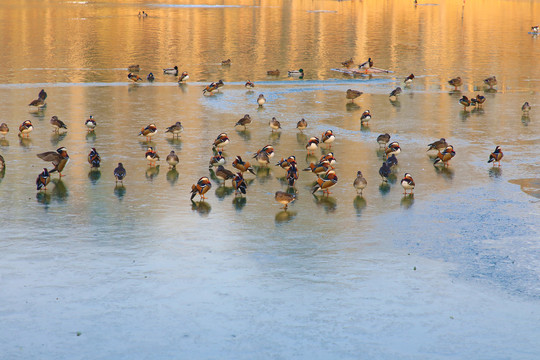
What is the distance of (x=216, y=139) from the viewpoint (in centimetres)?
2430

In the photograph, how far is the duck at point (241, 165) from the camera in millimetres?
20875

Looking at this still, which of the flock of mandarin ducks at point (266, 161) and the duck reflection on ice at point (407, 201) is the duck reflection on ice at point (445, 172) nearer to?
the flock of mandarin ducks at point (266, 161)

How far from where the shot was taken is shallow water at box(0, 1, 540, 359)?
1148 centimetres

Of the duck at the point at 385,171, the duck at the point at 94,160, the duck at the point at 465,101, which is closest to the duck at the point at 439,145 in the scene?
the duck at the point at 385,171

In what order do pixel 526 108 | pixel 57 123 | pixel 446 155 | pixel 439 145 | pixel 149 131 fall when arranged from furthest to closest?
pixel 526 108 < pixel 57 123 < pixel 149 131 < pixel 439 145 < pixel 446 155

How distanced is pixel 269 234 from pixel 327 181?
3.64 m

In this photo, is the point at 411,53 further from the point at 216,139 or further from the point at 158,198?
the point at 158,198

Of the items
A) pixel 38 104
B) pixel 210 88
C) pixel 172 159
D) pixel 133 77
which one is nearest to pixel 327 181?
pixel 172 159

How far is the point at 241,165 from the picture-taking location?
68.7ft

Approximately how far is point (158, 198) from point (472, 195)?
838cm

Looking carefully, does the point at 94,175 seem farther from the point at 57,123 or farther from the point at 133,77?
the point at 133,77

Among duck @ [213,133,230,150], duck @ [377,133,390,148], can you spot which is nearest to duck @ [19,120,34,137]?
duck @ [213,133,230,150]

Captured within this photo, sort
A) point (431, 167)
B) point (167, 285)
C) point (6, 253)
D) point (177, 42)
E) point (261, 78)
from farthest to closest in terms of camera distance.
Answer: point (177, 42) < point (261, 78) < point (431, 167) < point (6, 253) < point (167, 285)

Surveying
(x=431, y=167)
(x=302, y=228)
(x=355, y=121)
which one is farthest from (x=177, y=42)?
(x=302, y=228)
